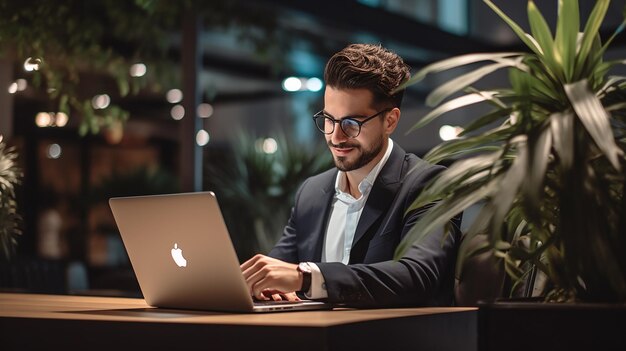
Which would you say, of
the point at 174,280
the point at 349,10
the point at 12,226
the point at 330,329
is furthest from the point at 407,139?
the point at 330,329

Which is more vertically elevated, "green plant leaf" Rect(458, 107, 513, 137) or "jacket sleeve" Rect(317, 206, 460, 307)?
"green plant leaf" Rect(458, 107, 513, 137)

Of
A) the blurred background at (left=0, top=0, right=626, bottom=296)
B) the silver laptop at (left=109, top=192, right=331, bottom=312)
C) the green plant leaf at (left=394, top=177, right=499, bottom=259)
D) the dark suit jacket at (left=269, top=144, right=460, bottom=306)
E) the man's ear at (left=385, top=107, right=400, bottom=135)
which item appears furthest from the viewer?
the blurred background at (left=0, top=0, right=626, bottom=296)

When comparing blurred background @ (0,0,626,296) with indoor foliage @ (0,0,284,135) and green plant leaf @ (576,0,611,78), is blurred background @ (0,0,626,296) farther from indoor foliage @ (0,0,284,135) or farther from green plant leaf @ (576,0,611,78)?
green plant leaf @ (576,0,611,78)

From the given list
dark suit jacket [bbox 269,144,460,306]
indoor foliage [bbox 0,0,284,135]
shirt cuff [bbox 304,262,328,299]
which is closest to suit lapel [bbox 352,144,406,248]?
dark suit jacket [bbox 269,144,460,306]

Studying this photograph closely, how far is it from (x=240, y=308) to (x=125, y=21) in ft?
13.4

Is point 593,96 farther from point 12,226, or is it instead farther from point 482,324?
point 12,226

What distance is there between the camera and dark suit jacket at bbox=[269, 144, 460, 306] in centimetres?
229

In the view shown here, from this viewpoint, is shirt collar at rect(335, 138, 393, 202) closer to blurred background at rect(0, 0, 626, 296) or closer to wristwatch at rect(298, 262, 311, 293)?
wristwatch at rect(298, 262, 311, 293)

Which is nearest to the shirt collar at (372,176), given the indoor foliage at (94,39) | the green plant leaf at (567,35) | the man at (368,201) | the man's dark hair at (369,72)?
the man at (368,201)

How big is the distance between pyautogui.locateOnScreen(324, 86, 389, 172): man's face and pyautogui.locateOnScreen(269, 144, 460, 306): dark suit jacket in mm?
103

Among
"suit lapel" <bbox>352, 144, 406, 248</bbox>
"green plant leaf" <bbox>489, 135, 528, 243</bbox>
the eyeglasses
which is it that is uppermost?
the eyeglasses

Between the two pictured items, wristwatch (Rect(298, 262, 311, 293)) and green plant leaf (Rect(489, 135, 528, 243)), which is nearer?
green plant leaf (Rect(489, 135, 528, 243))

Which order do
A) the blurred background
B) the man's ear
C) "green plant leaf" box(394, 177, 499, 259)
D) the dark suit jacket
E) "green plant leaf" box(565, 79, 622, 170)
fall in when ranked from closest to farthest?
1. "green plant leaf" box(565, 79, 622, 170)
2. "green plant leaf" box(394, 177, 499, 259)
3. the dark suit jacket
4. the man's ear
5. the blurred background

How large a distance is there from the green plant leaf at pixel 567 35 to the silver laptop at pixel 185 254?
0.82 m
